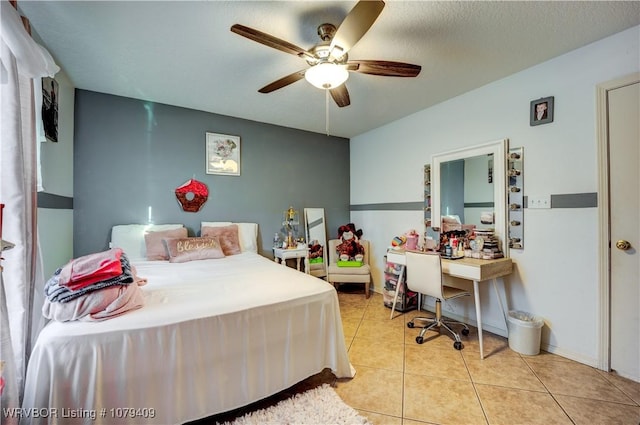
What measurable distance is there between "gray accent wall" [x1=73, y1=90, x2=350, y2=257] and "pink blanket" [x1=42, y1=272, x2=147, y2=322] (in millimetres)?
1896

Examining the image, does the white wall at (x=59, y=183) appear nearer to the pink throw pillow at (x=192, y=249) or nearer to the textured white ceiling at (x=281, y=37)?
the textured white ceiling at (x=281, y=37)

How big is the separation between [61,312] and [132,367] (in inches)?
16.8

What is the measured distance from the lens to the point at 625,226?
1870 mm

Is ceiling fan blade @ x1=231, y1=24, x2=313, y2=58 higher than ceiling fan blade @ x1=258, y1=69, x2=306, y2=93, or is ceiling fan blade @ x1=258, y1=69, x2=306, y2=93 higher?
ceiling fan blade @ x1=231, y1=24, x2=313, y2=58

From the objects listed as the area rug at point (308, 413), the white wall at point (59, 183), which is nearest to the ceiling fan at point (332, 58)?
the white wall at point (59, 183)

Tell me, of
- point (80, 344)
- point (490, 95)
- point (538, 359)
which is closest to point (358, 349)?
point (538, 359)

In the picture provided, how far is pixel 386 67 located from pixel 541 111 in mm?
1555

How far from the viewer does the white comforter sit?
1119mm

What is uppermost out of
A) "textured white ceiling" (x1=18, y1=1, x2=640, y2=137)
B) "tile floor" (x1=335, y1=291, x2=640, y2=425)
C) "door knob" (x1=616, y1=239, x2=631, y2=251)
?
"textured white ceiling" (x1=18, y1=1, x2=640, y2=137)

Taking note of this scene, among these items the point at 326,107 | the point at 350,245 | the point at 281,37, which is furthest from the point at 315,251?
the point at 281,37

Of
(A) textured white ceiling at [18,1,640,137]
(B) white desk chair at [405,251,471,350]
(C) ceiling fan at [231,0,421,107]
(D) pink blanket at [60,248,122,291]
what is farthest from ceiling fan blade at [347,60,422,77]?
(D) pink blanket at [60,248,122,291]

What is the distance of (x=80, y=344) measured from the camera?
44.6 inches

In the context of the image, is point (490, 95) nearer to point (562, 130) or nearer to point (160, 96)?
point (562, 130)

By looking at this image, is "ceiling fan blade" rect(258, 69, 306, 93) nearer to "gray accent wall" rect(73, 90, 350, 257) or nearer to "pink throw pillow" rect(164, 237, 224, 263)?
"gray accent wall" rect(73, 90, 350, 257)
